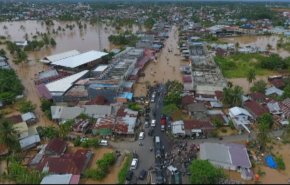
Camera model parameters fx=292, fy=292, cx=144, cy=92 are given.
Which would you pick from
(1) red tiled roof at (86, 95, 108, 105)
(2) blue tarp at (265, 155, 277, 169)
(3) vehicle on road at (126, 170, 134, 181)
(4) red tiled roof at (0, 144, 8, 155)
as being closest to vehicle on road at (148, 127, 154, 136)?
(3) vehicle on road at (126, 170, 134, 181)

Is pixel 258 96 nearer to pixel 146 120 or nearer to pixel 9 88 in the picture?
pixel 146 120

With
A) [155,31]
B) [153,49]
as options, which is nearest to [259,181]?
[153,49]

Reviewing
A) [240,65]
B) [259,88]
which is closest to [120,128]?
[259,88]

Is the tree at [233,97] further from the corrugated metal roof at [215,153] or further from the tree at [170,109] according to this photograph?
the corrugated metal roof at [215,153]

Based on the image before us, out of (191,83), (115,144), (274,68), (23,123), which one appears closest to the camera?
(115,144)

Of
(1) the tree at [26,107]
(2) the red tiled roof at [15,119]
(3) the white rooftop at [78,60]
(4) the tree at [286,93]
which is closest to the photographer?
(2) the red tiled roof at [15,119]

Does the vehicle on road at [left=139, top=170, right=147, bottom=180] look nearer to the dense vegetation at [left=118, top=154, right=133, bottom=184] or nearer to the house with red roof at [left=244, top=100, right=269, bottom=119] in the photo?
the dense vegetation at [left=118, top=154, right=133, bottom=184]

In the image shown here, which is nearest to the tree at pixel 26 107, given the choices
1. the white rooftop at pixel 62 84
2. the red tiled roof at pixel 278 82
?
the white rooftop at pixel 62 84

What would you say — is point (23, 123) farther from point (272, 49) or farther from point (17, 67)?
point (272, 49)
